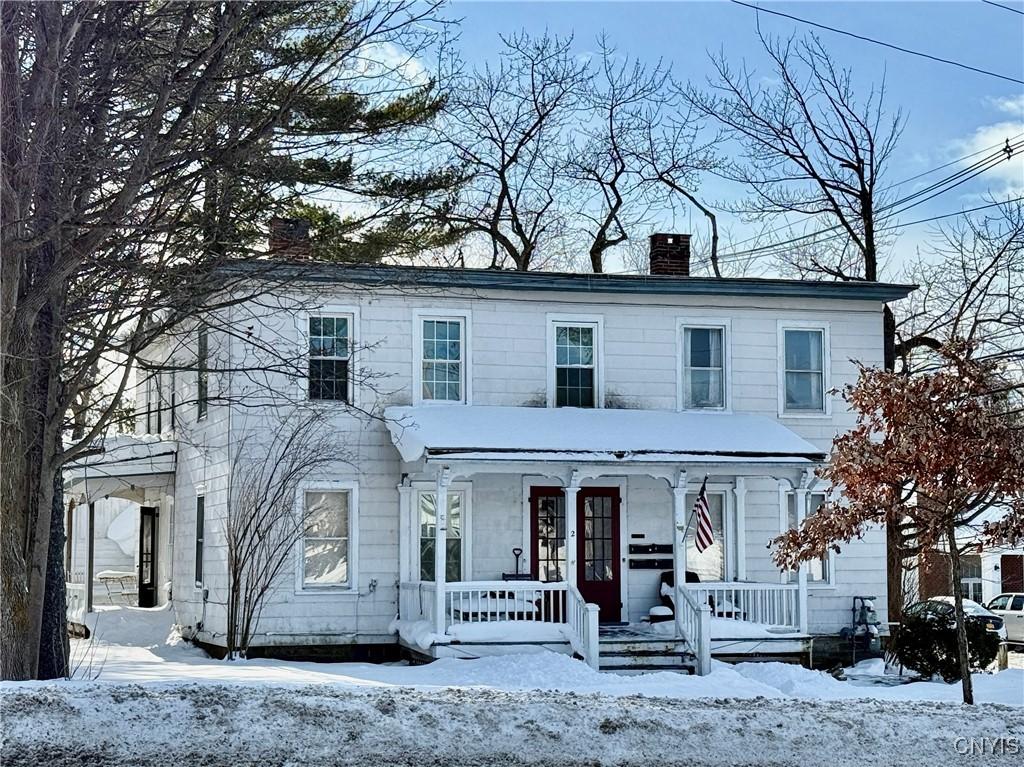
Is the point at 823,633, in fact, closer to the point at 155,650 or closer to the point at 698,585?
the point at 698,585

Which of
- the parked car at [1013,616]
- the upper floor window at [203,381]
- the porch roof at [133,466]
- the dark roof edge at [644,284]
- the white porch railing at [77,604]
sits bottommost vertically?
the parked car at [1013,616]

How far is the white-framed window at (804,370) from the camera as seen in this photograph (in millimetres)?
22359

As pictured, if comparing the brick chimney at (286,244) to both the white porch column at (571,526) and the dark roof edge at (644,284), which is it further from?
the white porch column at (571,526)

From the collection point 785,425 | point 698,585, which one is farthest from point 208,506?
point 785,425

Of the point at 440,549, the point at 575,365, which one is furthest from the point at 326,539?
the point at 575,365

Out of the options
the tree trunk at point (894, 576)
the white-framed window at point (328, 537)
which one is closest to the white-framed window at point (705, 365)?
the white-framed window at point (328, 537)

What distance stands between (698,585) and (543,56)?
20734mm

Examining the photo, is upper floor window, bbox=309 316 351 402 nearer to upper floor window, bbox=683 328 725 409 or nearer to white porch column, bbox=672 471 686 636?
white porch column, bbox=672 471 686 636

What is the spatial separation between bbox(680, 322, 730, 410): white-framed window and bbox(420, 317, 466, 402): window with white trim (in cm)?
376

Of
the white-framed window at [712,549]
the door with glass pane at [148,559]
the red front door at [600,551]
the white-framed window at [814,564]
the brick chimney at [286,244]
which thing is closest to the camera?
the brick chimney at [286,244]

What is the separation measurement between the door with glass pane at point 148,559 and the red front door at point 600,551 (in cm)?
1037

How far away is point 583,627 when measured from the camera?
18.8m

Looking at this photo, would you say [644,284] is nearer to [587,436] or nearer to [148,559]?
[587,436]

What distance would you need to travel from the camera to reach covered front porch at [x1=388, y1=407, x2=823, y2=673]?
746 inches
